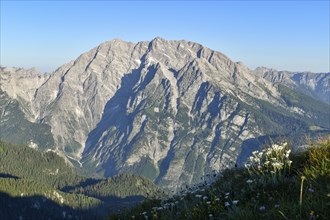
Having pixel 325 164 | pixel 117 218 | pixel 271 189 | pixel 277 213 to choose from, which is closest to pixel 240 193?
pixel 271 189

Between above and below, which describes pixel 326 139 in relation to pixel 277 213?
above

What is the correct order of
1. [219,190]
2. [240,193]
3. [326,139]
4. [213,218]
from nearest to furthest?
[213,218] → [240,193] → [219,190] → [326,139]

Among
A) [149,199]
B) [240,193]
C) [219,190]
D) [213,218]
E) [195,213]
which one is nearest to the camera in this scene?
[213,218]

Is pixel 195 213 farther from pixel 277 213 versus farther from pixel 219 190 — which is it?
pixel 277 213

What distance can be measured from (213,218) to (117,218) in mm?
5233

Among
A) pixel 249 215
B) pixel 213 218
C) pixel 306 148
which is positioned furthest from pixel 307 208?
pixel 306 148

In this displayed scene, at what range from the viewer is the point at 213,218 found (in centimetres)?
958

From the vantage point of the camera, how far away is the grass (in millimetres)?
8109

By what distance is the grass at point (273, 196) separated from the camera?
8.11m

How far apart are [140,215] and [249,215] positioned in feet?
17.3

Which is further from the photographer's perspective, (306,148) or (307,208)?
(306,148)

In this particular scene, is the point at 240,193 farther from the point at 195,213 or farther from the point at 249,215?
the point at 249,215

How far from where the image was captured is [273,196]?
10.1 metres

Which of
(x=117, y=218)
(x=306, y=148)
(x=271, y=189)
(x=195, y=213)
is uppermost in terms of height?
(x=306, y=148)
